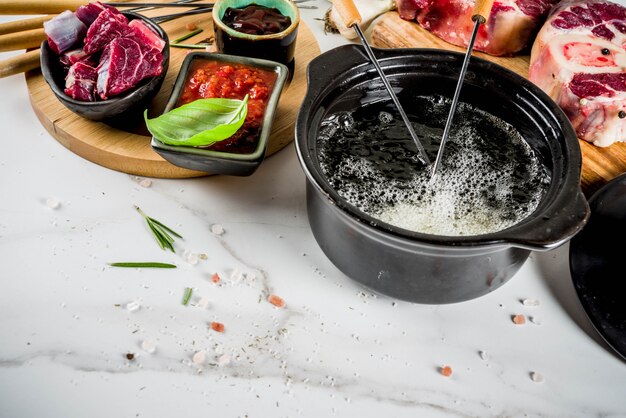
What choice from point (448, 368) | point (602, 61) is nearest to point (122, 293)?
point (448, 368)

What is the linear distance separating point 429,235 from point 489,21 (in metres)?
1.11

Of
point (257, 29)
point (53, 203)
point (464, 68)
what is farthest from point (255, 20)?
point (53, 203)

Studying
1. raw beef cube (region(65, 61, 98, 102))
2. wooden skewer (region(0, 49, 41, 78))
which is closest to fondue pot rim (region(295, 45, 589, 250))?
raw beef cube (region(65, 61, 98, 102))

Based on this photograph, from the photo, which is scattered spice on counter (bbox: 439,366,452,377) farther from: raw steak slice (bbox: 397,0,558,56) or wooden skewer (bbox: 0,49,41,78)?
wooden skewer (bbox: 0,49,41,78)

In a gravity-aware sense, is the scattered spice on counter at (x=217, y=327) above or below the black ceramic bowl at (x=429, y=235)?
below

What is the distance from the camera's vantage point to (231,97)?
1.84 metres

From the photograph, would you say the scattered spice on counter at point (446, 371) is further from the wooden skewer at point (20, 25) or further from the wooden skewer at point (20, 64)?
the wooden skewer at point (20, 25)

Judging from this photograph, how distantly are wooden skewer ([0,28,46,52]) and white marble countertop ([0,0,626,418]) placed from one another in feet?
1.36

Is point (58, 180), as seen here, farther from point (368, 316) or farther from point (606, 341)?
point (606, 341)

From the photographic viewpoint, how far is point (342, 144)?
5.53 ft

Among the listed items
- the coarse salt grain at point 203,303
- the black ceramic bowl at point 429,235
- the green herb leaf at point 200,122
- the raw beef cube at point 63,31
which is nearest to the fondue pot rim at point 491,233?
the black ceramic bowl at point 429,235

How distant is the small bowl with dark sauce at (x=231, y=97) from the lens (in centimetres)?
167

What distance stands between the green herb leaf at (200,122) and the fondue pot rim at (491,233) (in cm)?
21

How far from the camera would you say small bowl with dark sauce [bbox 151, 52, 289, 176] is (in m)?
1.67
